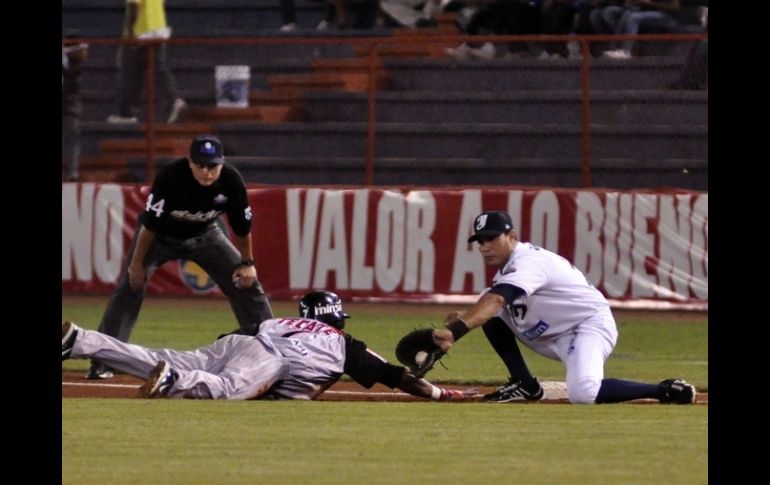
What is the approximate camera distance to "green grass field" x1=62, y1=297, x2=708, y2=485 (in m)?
8.48

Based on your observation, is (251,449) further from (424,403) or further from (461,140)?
(461,140)

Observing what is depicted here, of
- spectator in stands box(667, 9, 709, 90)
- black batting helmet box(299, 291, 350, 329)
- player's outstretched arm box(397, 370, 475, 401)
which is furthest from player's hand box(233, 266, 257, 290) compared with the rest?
spectator in stands box(667, 9, 709, 90)

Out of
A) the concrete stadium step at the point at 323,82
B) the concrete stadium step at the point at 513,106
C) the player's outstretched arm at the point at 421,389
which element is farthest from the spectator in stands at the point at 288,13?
the player's outstretched arm at the point at 421,389

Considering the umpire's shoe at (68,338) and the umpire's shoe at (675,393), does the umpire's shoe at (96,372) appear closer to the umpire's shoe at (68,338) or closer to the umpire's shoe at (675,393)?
the umpire's shoe at (68,338)

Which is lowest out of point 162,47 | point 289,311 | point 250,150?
point 289,311

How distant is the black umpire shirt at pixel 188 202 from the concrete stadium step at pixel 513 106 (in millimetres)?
8166

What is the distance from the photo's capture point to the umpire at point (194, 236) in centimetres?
1341

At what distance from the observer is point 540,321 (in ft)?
39.9

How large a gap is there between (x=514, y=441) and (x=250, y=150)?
13.2 metres

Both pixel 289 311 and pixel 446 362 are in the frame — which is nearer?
pixel 446 362
